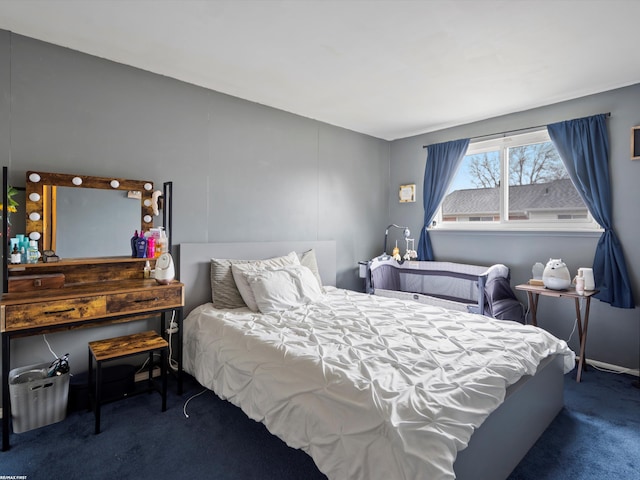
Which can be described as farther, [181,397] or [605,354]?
[605,354]

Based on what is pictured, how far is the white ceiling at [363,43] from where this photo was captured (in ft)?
6.47

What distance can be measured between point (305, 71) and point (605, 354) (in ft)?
12.1

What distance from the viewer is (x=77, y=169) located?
8.03 ft

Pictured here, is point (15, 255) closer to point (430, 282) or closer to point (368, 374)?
point (368, 374)

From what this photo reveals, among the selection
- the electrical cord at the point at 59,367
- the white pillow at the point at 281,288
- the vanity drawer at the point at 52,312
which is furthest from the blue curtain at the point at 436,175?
the electrical cord at the point at 59,367

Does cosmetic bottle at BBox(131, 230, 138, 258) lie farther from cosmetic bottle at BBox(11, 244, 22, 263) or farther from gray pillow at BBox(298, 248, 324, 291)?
gray pillow at BBox(298, 248, 324, 291)

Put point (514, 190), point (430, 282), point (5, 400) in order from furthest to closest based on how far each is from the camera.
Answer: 1. point (430, 282)
2. point (514, 190)
3. point (5, 400)

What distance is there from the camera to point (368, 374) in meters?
1.58

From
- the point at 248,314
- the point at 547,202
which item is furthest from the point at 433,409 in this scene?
the point at 547,202

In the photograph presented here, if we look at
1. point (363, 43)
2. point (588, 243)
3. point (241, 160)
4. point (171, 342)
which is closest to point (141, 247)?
point (171, 342)

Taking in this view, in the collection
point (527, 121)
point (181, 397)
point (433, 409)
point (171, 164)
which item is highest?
point (527, 121)

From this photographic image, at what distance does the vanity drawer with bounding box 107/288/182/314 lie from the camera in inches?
87.4

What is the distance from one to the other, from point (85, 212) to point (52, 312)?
77 centimetres

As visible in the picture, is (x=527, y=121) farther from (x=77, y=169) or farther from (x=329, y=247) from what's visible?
(x=77, y=169)
